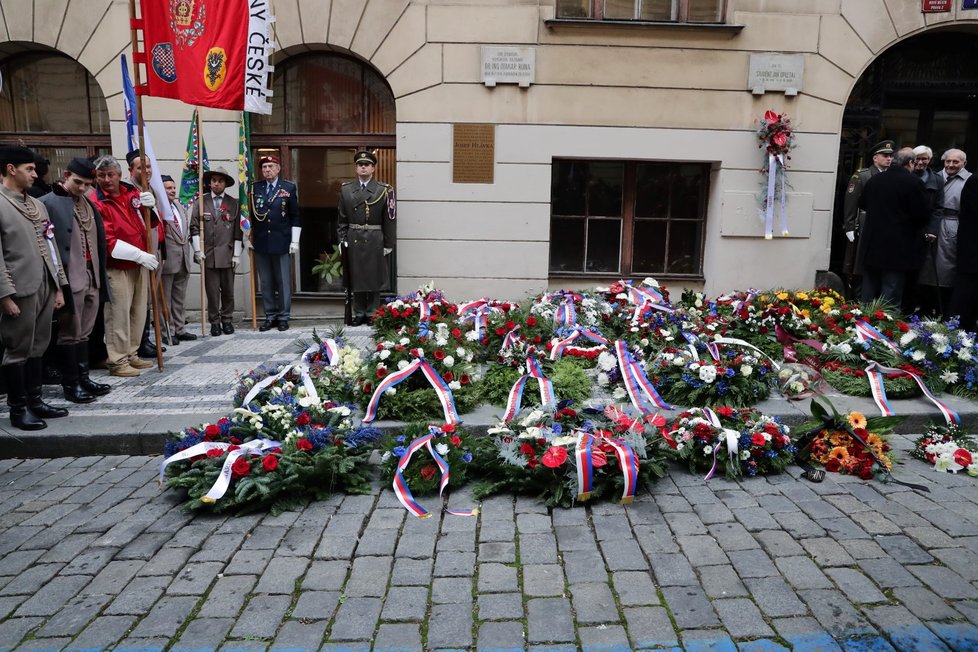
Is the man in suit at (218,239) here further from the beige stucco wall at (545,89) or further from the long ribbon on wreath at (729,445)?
the long ribbon on wreath at (729,445)

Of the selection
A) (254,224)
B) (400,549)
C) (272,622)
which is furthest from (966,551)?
(254,224)

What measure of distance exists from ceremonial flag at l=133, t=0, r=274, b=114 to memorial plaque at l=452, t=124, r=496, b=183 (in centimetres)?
261

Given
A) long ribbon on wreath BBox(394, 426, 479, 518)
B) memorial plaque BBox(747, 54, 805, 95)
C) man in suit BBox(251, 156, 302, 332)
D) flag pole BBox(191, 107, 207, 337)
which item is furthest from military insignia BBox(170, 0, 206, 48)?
memorial plaque BBox(747, 54, 805, 95)

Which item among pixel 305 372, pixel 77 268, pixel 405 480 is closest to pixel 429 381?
pixel 305 372

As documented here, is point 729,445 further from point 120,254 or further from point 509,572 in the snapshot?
point 120,254

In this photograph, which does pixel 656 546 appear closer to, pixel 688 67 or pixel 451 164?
pixel 451 164

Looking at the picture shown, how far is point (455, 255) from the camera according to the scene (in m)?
9.62

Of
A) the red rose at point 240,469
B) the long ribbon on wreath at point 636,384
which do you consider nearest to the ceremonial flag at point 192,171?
the red rose at point 240,469

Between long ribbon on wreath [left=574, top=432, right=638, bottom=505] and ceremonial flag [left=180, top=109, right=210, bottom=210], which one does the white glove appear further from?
long ribbon on wreath [left=574, top=432, right=638, bottom=505]

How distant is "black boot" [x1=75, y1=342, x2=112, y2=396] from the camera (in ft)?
19.2

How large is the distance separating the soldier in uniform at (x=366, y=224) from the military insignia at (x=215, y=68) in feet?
6.21

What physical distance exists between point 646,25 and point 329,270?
5.26m

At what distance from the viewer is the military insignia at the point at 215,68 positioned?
277 inches

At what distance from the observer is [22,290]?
16.3ft
